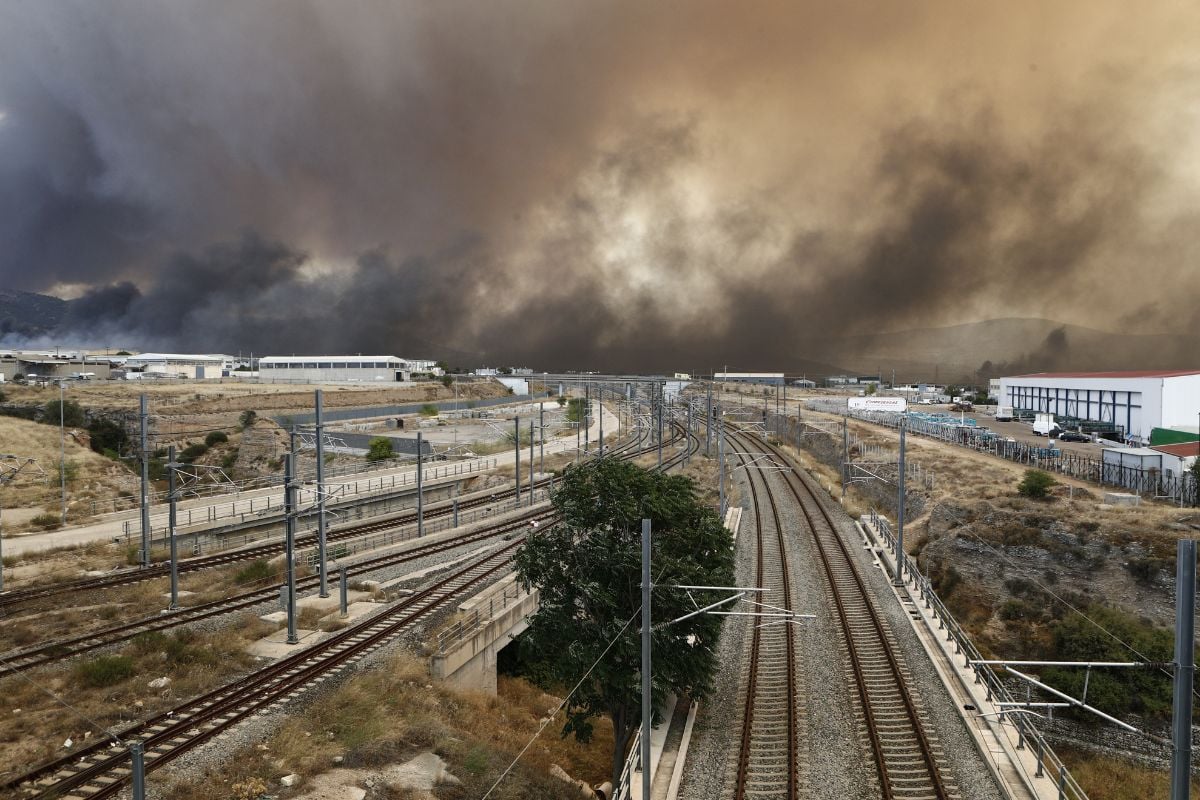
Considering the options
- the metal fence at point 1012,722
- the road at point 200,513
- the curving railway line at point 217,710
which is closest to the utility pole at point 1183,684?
the metal fence at point 1012,722

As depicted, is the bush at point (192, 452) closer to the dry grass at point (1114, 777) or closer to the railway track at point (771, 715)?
the railway track at point (771, 715)

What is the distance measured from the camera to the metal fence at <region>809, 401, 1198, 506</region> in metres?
36.6

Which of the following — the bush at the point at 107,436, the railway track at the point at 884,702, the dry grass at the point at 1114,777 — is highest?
the bush at the point at 107,436

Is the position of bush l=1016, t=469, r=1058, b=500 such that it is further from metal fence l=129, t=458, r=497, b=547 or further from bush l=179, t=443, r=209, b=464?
bush l=179, t=443, r=209, b=464

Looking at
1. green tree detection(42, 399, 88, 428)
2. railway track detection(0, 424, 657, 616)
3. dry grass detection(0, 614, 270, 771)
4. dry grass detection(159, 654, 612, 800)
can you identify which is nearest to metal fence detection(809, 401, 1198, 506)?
dry grass detection(159, 654, 612, 800)

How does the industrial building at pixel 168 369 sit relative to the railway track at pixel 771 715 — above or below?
above

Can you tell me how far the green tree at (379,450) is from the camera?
210 feet

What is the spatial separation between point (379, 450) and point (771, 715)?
52.1m

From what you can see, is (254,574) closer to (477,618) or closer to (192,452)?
(477,618)

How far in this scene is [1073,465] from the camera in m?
45.8

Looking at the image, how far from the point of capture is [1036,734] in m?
15.4

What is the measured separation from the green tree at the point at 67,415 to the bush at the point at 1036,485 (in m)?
80.3

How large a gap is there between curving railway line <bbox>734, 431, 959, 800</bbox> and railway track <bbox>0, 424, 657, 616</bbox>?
25.0 m

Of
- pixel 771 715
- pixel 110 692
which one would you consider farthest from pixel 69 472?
pixel 771 715
